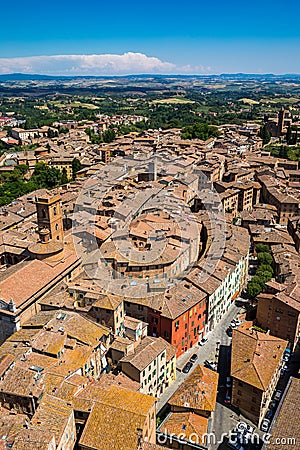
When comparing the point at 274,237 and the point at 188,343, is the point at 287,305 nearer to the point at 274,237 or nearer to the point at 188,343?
the point at 188,343

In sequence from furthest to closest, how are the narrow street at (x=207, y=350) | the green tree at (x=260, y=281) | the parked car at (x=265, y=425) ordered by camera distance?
the green tree at (x=260, y=281) → the narrow street at (x=207, y=350) → the parked car at (x=265, y=425)

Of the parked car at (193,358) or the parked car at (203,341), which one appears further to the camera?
the parked car at (203,341)

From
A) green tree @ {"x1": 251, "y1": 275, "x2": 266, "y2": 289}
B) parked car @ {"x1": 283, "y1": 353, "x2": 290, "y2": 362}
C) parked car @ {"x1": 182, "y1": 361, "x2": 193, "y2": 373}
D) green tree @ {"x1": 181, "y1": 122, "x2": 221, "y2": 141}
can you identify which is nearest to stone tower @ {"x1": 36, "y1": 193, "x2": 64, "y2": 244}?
parked car @ {"x1": 182, "y1": 361, "x2": 193, "y2": 373}

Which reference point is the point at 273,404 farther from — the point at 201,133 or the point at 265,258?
the point at 201,133

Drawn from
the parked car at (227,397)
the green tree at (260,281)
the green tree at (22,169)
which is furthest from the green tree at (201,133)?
the parked car at (227,397)

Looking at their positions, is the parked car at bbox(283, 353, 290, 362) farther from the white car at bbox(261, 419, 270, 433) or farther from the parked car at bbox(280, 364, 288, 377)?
the white car at bbox(261, 419, 270, 433)

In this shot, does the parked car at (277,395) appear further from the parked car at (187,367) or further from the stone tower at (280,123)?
the stone tower at (280,123)

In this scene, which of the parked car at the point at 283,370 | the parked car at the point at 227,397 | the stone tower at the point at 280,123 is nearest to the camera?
the parked car at the point at 227,397

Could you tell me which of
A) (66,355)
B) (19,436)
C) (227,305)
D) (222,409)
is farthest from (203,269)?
(19,436)
